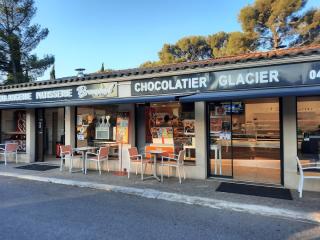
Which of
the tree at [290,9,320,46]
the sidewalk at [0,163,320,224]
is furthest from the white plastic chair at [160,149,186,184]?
the tree at [290,9,320,46]

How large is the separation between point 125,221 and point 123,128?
5459mm

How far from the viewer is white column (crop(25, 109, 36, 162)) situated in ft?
42.3

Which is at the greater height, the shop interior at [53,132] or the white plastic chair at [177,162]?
the shop interior at [53,132]

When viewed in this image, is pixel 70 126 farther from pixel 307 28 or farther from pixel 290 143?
pixel 307 28

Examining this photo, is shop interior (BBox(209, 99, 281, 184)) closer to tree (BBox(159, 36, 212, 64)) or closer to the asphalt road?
the asphalt road

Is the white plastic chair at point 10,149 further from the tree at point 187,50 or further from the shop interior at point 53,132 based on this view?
the tree at point 187,50

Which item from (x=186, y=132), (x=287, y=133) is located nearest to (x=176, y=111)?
(x=186, y=132)

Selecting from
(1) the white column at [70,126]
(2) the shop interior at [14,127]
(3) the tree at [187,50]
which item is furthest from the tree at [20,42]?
(1) the white column at [70,126]

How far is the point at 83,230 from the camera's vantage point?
16.3ft

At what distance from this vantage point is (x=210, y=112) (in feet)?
30.1

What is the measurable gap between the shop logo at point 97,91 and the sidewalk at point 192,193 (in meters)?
2.86

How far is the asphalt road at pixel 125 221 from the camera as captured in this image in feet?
15.8

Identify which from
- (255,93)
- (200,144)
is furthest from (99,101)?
(255,93)

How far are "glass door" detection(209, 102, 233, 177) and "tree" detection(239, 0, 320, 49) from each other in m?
15.7
